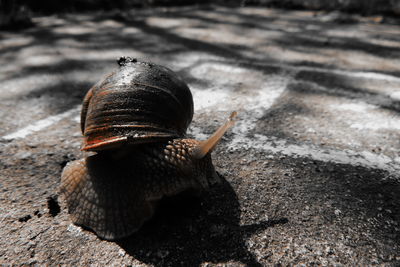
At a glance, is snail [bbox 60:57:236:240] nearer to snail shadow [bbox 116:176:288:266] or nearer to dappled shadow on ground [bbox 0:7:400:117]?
snail shadow [bbox 116:176:288:266]

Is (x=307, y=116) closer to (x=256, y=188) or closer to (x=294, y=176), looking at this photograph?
(x=294, y=176)

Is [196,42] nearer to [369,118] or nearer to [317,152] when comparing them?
[369,118]

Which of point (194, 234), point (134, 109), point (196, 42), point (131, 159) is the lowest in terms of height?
point (194, 234)

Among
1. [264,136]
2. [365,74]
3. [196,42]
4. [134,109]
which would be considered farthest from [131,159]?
[196,42]

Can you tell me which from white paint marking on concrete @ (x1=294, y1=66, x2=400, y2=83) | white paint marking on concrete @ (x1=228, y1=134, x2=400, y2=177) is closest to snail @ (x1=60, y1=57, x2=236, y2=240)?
white paint marking on concrete @ (x1=228, y1=134, x2=400, y2=177)

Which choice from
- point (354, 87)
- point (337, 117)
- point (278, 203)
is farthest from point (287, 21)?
point (278, 203)

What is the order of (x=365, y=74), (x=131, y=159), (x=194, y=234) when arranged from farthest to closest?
(x=365, y=74) → (x=131, y=159) → (x=194, y=234)
